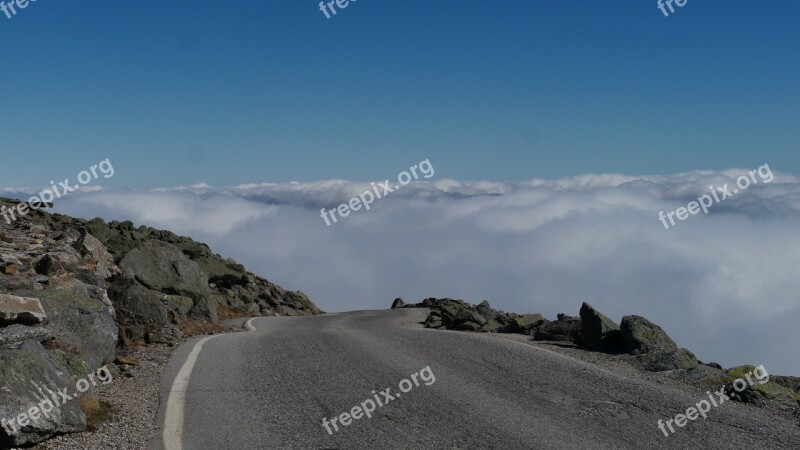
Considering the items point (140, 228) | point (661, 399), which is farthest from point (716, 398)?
point (140, 228)

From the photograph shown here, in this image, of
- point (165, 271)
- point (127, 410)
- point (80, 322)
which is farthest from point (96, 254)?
point (127, 410)

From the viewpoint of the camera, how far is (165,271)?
22.0m

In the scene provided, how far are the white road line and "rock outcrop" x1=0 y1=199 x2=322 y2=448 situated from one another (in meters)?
0.92

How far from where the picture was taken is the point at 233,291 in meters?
28.4

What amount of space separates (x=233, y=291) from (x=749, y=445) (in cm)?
2432

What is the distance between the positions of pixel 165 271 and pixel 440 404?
1629cm

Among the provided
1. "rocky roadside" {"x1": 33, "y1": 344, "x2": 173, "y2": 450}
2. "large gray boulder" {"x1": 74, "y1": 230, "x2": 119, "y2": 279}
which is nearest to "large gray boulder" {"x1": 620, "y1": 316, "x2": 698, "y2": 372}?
"rocky roadside" {"x1": 33, "y1": 344, "x2": 173, "y2": 450}

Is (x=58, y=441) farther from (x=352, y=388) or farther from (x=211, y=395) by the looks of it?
(x=352, y=388)

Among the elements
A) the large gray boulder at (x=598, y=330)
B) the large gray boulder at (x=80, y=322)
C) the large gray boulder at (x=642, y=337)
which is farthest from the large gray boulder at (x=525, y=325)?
the large gray boulder at (x=80, y=322)

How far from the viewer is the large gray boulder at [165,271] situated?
69.2ft

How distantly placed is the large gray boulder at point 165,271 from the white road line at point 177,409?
10.5 m

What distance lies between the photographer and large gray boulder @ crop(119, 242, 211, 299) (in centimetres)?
2108

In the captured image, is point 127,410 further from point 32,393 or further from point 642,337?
point 642,337

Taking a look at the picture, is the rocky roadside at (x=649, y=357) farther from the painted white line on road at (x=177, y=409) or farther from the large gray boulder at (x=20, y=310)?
the large gray boulder at (x=20, y=310)
